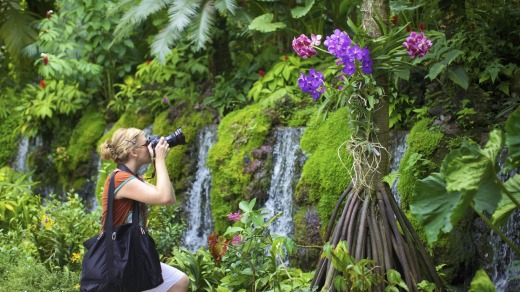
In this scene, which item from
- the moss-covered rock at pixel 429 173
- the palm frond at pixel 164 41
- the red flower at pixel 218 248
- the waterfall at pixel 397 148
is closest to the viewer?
the moss-covered rock at pixel 429 173

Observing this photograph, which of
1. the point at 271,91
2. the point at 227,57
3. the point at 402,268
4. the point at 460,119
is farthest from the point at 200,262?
the point at 227,57

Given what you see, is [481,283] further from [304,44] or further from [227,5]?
[227,5]

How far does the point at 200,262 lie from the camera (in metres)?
5.64

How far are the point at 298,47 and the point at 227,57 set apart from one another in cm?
452

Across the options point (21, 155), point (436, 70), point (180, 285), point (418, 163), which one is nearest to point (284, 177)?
point (418, 163)

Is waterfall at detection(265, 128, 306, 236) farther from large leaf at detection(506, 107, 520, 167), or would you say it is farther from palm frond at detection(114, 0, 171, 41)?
large leaf at detection(506, 107, 520, 167)

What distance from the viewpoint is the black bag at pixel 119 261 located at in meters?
4.27

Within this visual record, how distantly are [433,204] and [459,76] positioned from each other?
2436mm

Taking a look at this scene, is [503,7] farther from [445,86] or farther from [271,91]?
[271,91]

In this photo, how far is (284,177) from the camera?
704cm

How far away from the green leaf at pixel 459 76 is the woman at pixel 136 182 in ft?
8.14

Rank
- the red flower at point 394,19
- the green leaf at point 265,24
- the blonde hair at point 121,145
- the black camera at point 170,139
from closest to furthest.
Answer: the blonde hair at point 121,145 → the black camera at point 170,139 → the red flower at point 394,19 → the green leaf at point 265,24

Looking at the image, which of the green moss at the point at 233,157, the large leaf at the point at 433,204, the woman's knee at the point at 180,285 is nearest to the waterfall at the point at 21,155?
the green moss at the point at 233,157

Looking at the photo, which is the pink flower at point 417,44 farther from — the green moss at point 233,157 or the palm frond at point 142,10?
the palm frond at point 142,10
